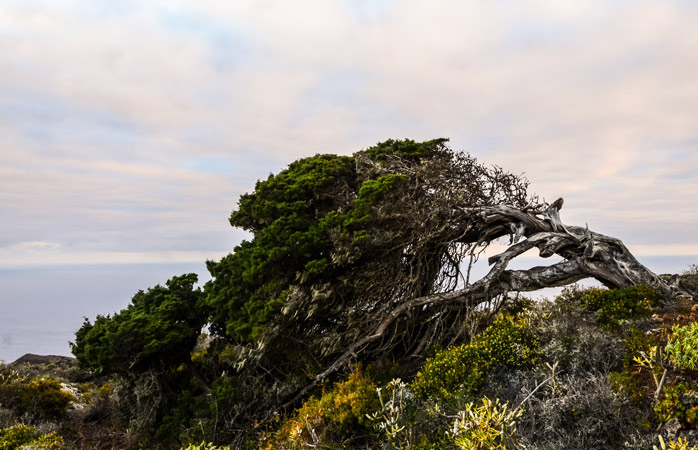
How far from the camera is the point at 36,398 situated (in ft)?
34.4

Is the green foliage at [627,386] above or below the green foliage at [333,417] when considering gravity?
above

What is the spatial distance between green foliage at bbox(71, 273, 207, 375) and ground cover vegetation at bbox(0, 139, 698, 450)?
4 cm

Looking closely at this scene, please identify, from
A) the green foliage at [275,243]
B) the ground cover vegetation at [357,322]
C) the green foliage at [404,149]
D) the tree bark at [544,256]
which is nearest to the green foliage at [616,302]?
the ground cover vegetation at [357,322]

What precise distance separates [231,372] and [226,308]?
1592 mm

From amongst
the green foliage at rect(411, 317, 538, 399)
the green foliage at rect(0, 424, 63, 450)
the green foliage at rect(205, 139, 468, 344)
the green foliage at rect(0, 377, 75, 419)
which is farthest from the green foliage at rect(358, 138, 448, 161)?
the green foliage at rect(0, 377, 75, 419)

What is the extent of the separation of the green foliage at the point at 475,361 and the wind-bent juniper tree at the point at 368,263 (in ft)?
6.29

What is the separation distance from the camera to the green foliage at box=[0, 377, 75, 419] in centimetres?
1031

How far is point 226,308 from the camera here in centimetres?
926

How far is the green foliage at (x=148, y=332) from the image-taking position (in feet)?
29.3

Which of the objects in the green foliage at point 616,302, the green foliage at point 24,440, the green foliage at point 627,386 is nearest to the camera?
the green foliage at point 627,386

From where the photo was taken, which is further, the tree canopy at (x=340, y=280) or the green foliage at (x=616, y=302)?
the tree canopy at (x=340, y=280)

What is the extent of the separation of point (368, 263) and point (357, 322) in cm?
125

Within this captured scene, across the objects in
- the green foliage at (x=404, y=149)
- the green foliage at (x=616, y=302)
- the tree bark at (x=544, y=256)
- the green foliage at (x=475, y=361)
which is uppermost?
the green foliage at (x=404, y=149)

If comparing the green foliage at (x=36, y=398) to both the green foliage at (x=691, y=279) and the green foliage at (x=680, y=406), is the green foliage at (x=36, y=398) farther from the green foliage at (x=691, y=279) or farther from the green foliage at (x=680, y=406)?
the green foliage at (x=691, y=279)
